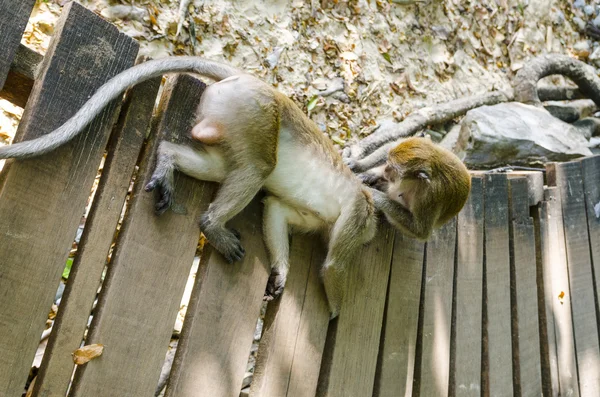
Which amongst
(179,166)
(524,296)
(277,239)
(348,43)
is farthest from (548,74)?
(179,166)

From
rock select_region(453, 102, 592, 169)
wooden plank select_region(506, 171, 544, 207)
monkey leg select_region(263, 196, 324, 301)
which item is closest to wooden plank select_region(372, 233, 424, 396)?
monkey leg select_region(263, 196, 324, 301)

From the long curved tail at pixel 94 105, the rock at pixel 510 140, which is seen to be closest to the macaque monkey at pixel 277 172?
the long curved tail at pixel 94 105

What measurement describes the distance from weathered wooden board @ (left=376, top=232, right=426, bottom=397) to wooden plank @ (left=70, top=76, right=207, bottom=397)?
4.13 feet

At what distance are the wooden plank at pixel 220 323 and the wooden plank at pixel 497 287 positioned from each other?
1.60 metres

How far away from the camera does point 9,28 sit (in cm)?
192

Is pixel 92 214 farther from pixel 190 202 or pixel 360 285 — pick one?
pixel 360 285

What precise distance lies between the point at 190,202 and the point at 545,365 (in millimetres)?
2621

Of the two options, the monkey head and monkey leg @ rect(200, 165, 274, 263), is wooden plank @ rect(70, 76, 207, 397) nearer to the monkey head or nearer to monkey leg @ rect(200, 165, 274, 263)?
monkey leg @ rect(200, 165, 274, 263)

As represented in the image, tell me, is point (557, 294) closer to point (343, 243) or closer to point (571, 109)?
point (343, 243)

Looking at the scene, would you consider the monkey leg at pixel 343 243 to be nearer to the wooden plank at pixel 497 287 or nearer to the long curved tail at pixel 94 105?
the wooden plank at pixel 497 287

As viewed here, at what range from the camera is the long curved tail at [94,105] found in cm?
183

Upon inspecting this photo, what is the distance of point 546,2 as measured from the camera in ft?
25.3

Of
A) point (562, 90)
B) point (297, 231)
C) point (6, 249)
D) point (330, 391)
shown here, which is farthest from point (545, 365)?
point (562, 90)

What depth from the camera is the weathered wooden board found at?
2.89 meters
